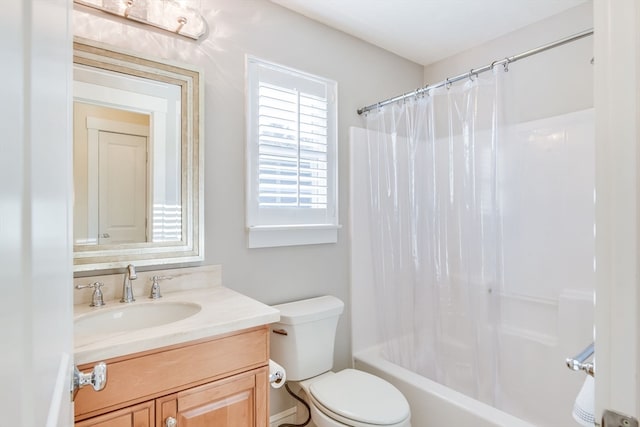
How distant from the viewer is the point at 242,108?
5.87ft

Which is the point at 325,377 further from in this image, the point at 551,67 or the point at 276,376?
the point at 551,67

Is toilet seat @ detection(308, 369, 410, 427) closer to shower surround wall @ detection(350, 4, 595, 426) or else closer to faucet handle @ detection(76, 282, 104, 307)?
shower surround wall @ detection(350, 4, 595, 426)

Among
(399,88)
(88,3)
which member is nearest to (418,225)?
(399,88)

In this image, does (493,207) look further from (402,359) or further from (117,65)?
(117,65)

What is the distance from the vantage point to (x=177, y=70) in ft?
5.16

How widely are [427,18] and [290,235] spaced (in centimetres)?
153

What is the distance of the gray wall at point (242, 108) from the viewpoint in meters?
1.62

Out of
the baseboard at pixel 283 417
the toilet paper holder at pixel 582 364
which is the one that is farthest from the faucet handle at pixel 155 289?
the toilet paper holder at pixel 582 364

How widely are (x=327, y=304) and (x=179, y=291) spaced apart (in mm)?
778

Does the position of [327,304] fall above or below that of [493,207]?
below

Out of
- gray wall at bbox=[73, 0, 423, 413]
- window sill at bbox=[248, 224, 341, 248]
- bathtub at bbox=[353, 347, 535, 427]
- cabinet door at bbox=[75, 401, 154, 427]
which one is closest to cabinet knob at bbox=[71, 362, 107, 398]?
cabinet door at bbox=[75, 401, 154, 427]

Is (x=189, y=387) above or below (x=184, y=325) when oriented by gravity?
below

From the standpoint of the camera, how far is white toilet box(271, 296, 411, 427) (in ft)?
4.72

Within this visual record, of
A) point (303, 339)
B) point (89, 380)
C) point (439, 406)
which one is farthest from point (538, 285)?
point (89, 380)
